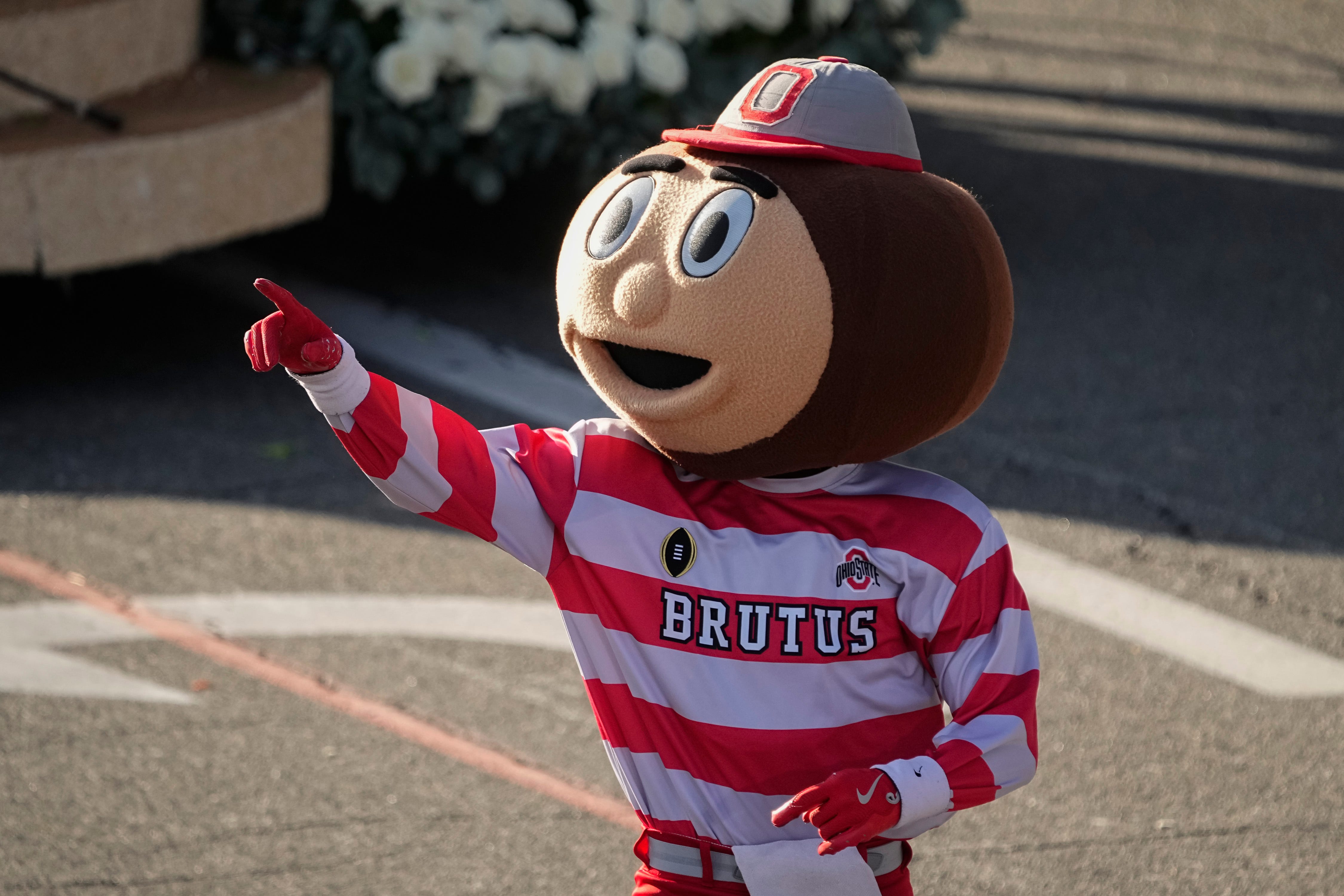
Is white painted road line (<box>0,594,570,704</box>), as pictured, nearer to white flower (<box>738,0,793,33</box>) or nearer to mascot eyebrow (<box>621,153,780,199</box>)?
mascot eyebrow (<box>621,153,780,199</box>)

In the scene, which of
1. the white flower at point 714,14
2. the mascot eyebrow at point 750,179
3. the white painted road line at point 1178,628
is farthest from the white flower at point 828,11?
the mascot eyebrow at point 750,179

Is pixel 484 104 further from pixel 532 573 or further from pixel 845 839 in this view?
pixel 845 839

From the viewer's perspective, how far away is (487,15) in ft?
24.0

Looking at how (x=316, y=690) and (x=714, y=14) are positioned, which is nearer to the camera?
(x=316, y=690)

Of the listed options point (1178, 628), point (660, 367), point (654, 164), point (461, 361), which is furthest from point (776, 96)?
point (461, 361)

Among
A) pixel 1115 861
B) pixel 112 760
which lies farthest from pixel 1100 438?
pixel 112 760

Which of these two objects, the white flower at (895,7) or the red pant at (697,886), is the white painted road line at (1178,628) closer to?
the red pant at (697,886)

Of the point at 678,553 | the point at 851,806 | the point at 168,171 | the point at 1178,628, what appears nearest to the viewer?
the point at 851,806

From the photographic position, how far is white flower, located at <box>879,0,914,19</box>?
8.30m

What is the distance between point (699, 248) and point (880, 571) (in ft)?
1.82

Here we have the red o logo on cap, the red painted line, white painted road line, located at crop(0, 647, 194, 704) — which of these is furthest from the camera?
white painted road line, located at crop(0, 647, 194, 704)

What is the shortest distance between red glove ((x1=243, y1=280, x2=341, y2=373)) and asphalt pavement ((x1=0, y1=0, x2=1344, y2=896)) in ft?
5.81

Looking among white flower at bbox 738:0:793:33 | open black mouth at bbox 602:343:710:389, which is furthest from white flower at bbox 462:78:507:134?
open black mouth at bbox 602:343:710:389

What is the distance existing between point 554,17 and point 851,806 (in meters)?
5.80
